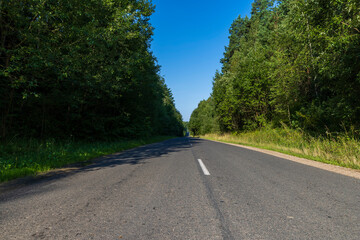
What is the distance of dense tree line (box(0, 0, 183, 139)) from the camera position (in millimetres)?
6969

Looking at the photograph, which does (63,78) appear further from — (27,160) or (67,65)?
(27,160)

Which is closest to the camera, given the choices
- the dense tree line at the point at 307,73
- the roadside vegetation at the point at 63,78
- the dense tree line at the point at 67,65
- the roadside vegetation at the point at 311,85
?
the roadside vegetation at the point at 63,78

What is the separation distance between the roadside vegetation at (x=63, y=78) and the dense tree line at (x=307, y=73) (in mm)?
11040

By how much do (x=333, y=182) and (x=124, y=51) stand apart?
15.0 m

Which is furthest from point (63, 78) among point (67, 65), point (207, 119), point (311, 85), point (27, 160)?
point (207, 119)

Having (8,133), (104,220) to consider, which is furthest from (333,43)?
(8,133)

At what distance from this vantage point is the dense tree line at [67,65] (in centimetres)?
697

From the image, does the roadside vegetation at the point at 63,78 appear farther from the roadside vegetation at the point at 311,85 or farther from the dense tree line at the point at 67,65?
the roadside vegetation at the point at 311,85

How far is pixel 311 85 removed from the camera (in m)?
13.8

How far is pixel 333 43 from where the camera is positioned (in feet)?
24.0

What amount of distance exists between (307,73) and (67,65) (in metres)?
16.1

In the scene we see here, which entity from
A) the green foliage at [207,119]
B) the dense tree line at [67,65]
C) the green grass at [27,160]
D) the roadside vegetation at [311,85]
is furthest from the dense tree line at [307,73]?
the green foliage at [207,119]

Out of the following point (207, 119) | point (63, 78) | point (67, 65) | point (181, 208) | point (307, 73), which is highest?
point (63, 78)

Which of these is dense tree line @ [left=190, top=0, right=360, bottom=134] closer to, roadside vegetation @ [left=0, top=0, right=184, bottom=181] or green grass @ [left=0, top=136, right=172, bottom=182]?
roadside vegetation @ [left=0, top=0, right=184, bottom=181]
